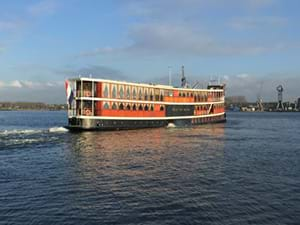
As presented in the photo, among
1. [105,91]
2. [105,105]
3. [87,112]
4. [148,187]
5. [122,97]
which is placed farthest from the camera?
[122,97]

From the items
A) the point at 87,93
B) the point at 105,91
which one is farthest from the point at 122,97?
the point at 87,93

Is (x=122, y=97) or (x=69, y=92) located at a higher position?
(x=69, y=92)

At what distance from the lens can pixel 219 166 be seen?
30.7 meters

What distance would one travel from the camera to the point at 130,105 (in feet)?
227

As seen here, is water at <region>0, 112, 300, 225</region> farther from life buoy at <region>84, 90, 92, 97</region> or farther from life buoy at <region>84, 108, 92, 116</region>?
life buoy at <region>84, 90, 92, 97</region>

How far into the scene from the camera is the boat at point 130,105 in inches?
2422

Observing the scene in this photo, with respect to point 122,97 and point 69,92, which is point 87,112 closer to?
point 69,92

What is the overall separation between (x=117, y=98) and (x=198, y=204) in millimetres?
48752

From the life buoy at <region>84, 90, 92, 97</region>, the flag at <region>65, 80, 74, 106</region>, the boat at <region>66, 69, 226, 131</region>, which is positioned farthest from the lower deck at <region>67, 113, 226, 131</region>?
the life buoy at <region>84, 90, 92, 97</region>

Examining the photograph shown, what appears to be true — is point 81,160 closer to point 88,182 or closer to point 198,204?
point 88,182

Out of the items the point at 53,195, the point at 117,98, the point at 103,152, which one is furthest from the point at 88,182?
the point at 117,98

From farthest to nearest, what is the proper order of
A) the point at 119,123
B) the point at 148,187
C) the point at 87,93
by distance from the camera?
the point at 119,123
the point at 87,93
the point at 148,187

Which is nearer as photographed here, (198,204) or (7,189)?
(198,204)

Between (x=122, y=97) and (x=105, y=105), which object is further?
(x=122, y=97)
